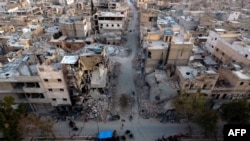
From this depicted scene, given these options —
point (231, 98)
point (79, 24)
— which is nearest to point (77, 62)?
point (79, 24)

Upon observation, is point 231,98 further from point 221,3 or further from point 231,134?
point 221,3

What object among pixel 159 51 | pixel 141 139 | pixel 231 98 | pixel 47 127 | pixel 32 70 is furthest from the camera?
pixel 159 51

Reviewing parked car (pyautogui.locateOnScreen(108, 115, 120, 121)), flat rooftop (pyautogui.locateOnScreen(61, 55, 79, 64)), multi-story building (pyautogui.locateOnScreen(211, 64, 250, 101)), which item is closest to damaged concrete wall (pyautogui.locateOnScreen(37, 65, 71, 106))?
flat rooftop (pyautogui.locateOnScreen(61, 55, 79, 64))

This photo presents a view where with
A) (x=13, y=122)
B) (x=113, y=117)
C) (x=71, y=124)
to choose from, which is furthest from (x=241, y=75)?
(x=13, y=122)

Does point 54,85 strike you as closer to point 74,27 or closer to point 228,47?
point 74,27

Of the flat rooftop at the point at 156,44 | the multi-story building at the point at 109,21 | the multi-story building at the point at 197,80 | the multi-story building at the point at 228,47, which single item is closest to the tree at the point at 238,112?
the multi-story building at the point at 197,80

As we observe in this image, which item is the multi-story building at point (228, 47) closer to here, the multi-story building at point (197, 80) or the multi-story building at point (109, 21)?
the multi-story building at point (197, 80)

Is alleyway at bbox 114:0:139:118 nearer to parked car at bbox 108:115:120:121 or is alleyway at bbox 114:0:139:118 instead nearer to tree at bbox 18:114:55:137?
parked car at bbox 108:115:120:121
